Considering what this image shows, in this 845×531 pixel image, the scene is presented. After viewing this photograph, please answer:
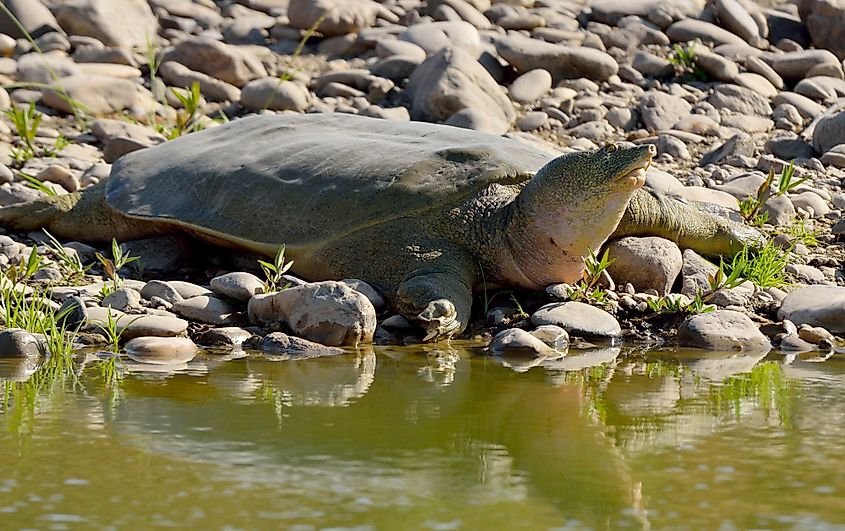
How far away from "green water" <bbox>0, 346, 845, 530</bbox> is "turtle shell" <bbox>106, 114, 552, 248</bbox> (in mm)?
1187

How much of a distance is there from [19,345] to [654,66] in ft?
23.7

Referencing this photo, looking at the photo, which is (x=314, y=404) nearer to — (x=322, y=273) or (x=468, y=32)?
(x=322, y=273)

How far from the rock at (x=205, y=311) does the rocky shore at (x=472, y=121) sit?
1 centimetres

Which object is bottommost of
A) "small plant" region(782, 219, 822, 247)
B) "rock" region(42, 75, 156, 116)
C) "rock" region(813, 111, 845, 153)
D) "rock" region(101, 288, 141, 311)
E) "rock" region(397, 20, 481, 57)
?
"rock" region(101, 288, 141, 311)

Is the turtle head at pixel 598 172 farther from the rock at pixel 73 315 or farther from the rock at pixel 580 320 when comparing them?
the rock at pixel 73 315

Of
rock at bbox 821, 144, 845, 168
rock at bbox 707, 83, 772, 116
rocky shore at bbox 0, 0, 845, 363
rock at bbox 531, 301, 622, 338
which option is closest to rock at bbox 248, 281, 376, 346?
rocky shore at bbox 0, 0, 845, 363

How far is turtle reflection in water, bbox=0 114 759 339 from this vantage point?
17.5 feet

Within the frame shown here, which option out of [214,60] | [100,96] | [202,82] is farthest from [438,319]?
[214,60]

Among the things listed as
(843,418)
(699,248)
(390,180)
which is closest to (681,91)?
(699,248)

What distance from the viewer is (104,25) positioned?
10.5 metres

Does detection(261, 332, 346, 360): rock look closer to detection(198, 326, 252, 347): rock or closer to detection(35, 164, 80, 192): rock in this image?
detection(198, 326, 252, 347): rock

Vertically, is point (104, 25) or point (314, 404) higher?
point (104, 25)

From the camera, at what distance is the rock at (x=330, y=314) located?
494cm

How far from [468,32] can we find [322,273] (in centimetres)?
547
